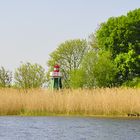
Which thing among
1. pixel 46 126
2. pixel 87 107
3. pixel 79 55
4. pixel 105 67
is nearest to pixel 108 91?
pixel 87 107

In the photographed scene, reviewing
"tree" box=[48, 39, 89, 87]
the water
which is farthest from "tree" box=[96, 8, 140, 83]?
the water

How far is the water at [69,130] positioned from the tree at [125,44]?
959 inches

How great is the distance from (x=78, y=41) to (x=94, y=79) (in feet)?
33.6

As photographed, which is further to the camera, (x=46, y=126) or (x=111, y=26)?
(x=111, y=26)

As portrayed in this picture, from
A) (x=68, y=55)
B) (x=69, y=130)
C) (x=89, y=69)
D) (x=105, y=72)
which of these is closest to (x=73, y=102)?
(x=69, y=130)

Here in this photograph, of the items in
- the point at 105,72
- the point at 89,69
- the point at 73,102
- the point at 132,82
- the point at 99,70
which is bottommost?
the point at 73,102

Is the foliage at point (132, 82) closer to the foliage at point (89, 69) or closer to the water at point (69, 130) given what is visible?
the foliage at point (89, 69)

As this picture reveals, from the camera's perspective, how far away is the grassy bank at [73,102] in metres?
25.6

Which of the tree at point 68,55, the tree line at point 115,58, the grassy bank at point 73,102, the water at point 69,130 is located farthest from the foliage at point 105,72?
the water at point 69,130

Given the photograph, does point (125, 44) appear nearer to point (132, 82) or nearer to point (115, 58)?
point (115, 58)

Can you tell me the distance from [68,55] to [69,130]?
1477 inches

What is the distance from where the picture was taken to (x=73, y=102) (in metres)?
26.2

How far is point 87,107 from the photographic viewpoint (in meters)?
26.0

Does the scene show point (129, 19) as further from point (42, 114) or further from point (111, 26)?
point (42, 114)
